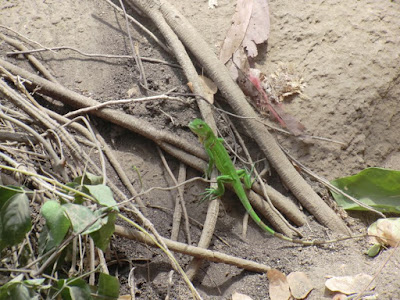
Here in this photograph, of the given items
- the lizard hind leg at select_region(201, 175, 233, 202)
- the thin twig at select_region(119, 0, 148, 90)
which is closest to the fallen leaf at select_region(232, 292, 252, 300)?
the lizard hind leg at select_region(201, 175, 233, 202)

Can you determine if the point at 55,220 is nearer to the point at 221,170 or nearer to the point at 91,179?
the point at 91,179

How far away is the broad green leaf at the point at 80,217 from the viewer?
2.07m

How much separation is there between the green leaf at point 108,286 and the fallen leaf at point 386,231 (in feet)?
5.85

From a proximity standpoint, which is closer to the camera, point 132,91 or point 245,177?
point 245,177

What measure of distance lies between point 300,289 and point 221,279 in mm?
550

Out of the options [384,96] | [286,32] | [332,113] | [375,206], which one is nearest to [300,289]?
[375,206]

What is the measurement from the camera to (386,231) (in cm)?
313

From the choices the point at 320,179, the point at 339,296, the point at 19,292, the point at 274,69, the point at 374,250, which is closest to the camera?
the point at 19,292

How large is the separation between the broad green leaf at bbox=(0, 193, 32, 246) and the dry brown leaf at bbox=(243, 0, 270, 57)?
2.28 m

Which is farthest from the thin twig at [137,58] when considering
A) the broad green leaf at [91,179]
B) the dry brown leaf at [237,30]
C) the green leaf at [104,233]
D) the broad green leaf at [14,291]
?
the broad green leaf at [14,291]

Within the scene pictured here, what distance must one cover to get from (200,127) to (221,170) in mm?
371

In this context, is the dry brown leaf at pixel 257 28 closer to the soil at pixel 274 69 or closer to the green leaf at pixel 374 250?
the soil at pixel 274 69

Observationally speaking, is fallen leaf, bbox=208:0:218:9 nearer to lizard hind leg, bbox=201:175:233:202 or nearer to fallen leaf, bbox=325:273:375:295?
lizard hind leg, bbox=201:175:233:202

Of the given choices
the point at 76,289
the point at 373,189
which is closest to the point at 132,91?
the point at 76,289
